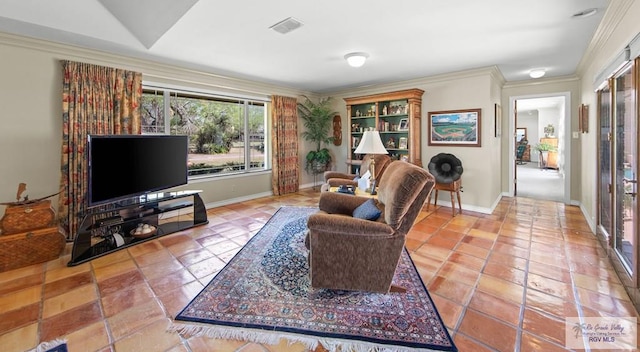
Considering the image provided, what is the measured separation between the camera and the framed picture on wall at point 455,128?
452 centimetres

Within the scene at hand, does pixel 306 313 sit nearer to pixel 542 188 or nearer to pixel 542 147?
pixel 542 188

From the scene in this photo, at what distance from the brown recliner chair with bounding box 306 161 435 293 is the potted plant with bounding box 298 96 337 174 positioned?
14.6 feet

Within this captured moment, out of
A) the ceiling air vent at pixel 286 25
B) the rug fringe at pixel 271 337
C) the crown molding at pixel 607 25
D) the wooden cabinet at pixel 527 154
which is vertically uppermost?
the ceiling air vent at pixel 286 25

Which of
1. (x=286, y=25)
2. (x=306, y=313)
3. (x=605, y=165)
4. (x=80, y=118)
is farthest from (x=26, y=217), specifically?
(x=605, y=165)

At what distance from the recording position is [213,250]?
3008 millimetres

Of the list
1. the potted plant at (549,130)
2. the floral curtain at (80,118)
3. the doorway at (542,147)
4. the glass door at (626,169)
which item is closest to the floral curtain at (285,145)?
the floral curtain at (80,118)

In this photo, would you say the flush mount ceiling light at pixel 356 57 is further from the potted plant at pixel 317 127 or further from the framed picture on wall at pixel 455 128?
the potted plant at pixel 317 127

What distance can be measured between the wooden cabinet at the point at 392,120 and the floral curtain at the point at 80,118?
4101mm

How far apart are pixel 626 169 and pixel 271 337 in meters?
3.20

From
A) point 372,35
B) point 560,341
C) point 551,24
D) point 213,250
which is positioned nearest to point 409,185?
point 560,341

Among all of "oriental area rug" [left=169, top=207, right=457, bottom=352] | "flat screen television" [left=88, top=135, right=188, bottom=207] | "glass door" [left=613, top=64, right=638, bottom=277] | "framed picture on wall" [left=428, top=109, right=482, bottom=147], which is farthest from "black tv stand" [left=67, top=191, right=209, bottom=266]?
"glass door" [left=613, top=64, right=638, bottom=277]

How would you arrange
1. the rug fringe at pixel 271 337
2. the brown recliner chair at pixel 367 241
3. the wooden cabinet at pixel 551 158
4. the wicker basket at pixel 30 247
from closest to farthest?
1. the rug fringe at pixel 271 337
2. the brown recliner chair at pixel 367 241
3. the wicker basket at pixel 30 247
4. the wooden cabinet at pixel 551 158

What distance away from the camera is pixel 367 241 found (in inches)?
75.5

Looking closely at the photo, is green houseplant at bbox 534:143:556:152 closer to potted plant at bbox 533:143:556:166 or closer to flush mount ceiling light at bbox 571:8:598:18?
potted plant at bbox 533:143:556:166
